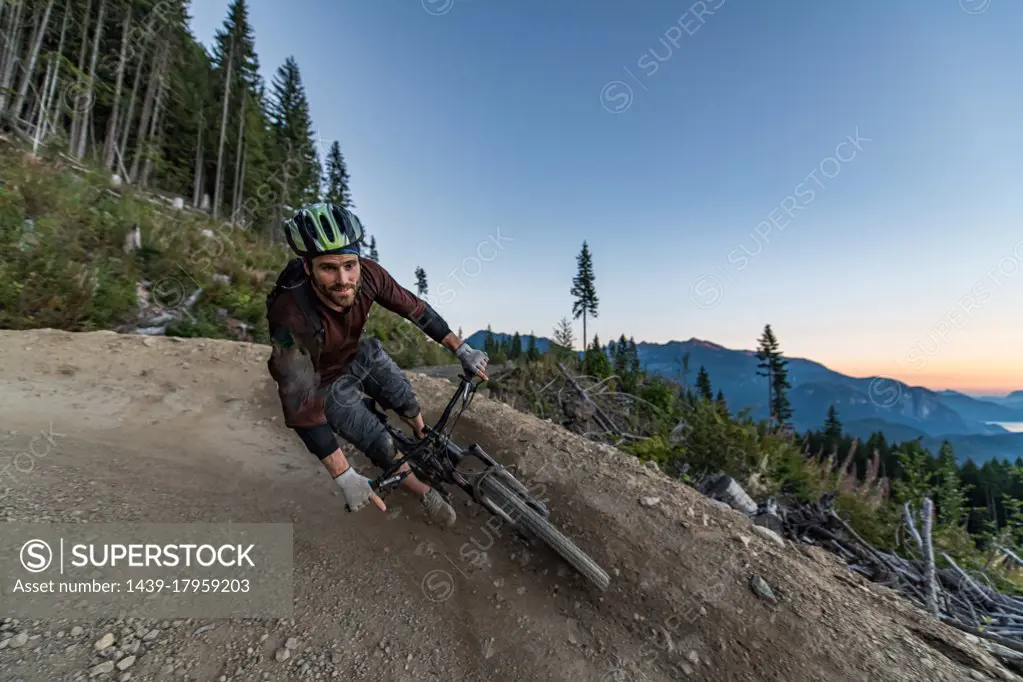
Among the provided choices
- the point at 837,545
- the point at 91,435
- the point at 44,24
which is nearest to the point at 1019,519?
the point at 837,545

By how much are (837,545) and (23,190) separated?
59.1ft

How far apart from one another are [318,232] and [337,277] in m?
0.32

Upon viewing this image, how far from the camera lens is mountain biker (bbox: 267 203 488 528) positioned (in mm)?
2689

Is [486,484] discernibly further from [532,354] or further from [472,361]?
[532,354]

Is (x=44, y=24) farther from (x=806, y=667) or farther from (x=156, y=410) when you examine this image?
(x=806, y=667)

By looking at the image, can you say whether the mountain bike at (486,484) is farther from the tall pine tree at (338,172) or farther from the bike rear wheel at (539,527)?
the tall pine tree at (338,172)

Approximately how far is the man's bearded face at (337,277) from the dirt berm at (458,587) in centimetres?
218

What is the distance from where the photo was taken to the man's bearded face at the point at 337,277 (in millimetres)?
2742

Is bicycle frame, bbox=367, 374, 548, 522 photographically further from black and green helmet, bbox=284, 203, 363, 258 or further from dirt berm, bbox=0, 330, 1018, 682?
black and green helmet, bbox=284, 203, 363, 258

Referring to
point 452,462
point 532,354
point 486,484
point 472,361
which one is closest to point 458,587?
point 486,484

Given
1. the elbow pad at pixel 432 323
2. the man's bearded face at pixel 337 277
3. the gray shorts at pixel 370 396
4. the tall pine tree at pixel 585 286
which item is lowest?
the gray shorts at pixel 370 396

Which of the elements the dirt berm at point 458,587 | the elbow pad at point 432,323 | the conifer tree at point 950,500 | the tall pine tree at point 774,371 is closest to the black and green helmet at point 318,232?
the elbow pad at point 432,323

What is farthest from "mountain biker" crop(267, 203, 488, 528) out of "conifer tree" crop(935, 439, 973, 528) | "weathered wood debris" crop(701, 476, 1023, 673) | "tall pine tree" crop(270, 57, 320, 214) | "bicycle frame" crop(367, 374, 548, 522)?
"tall pine tree" crop(270, 57, 320, 214)

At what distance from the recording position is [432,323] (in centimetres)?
348
